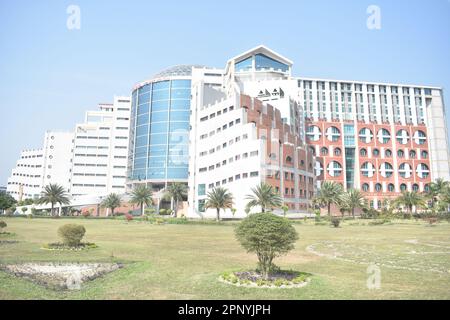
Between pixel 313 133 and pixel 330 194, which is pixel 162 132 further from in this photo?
pixel 330 194

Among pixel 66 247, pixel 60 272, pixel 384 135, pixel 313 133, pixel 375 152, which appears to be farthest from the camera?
pixel 384 135

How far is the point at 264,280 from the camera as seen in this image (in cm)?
1384

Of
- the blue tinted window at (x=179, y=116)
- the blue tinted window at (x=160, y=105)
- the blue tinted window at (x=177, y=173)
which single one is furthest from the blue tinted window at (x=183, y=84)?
the blue tinted window at (x=177, y=173)

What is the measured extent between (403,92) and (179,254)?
134m

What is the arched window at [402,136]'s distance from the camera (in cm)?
12231

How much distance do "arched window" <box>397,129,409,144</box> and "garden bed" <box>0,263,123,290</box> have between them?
4937 inches

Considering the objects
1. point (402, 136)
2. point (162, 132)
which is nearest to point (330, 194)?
point (402, 136)

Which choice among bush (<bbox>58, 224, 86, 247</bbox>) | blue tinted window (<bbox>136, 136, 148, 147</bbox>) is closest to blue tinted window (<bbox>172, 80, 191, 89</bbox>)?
blue tinted window (<bbox>136, 136, 148, 147</bbox>)

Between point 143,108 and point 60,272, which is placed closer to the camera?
point 60,272

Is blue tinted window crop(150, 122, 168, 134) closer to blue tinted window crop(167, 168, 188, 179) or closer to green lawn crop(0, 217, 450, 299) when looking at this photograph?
blue tinted window crop(167, 168, 188, 179)

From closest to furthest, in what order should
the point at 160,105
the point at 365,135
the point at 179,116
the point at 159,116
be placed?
the point at 365,135, the point at 179,116, the point at 159,116, the point at 160,105

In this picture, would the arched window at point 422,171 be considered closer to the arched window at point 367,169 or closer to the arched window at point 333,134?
the arched window at point 367,169

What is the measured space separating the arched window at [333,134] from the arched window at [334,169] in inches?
337

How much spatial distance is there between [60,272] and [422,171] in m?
130
